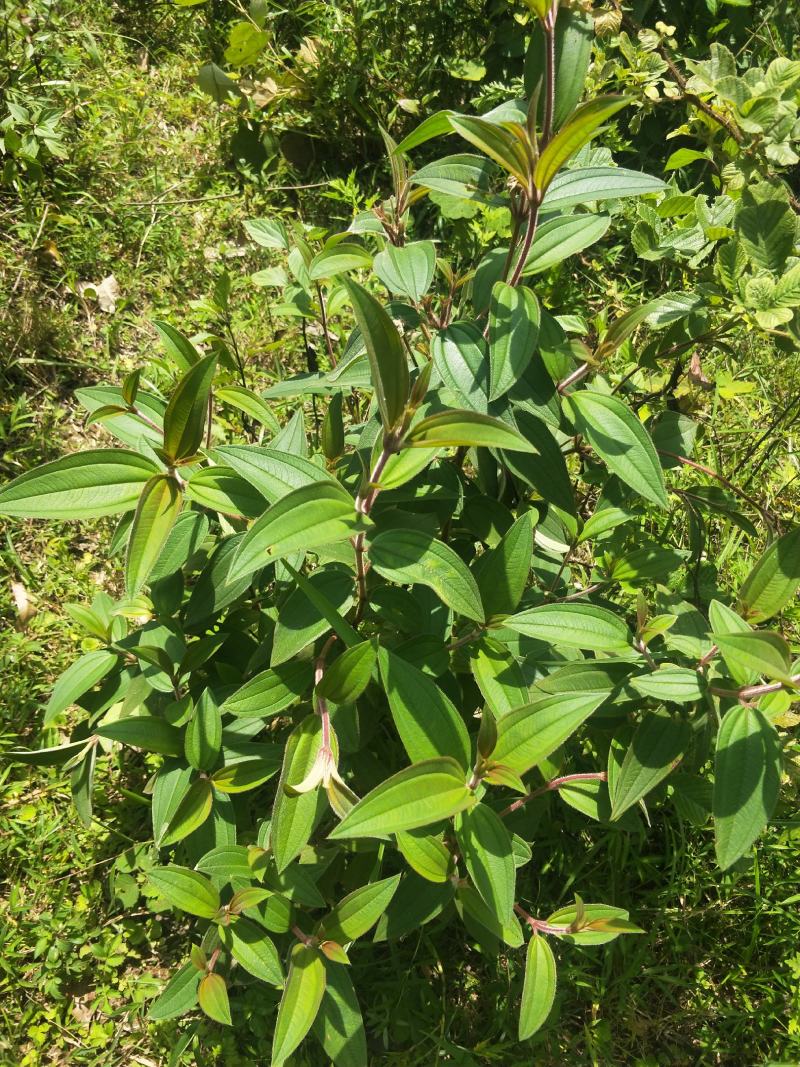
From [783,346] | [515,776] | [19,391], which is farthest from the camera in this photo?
[19,391]

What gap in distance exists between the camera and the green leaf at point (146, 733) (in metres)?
1.41

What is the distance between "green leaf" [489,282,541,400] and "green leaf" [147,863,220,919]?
957 mm

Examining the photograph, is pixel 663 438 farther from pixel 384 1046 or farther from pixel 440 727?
pixel 384 1046

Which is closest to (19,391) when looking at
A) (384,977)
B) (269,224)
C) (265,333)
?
(265,333)

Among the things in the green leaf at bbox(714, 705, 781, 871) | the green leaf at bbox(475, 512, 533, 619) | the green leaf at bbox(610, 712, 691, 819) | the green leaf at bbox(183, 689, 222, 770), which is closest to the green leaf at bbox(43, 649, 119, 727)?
the green leaf at bbox(183, 689, 222, 770)

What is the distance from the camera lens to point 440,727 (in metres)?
1.23

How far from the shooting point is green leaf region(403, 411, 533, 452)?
1036mm

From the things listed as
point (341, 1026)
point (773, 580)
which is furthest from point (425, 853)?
point (773, 580)

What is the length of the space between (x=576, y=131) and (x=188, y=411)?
67 centimetres

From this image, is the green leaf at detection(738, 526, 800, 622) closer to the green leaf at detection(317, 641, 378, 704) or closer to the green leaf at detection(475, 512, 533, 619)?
the green leaf at detection(475, 512, 533, 619)

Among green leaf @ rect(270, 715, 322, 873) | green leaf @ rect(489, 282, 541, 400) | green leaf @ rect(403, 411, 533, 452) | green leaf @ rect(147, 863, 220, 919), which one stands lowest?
green leaf @ rect(147, 863, 220, 919)

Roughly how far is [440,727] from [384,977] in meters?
1.04

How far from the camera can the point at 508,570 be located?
4.55 feet

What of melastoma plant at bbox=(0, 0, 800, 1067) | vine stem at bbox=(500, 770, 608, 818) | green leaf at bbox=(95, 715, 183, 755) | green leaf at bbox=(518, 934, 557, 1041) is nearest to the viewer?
melastoma plant at bbox=(0, 0, 800, 1067)
